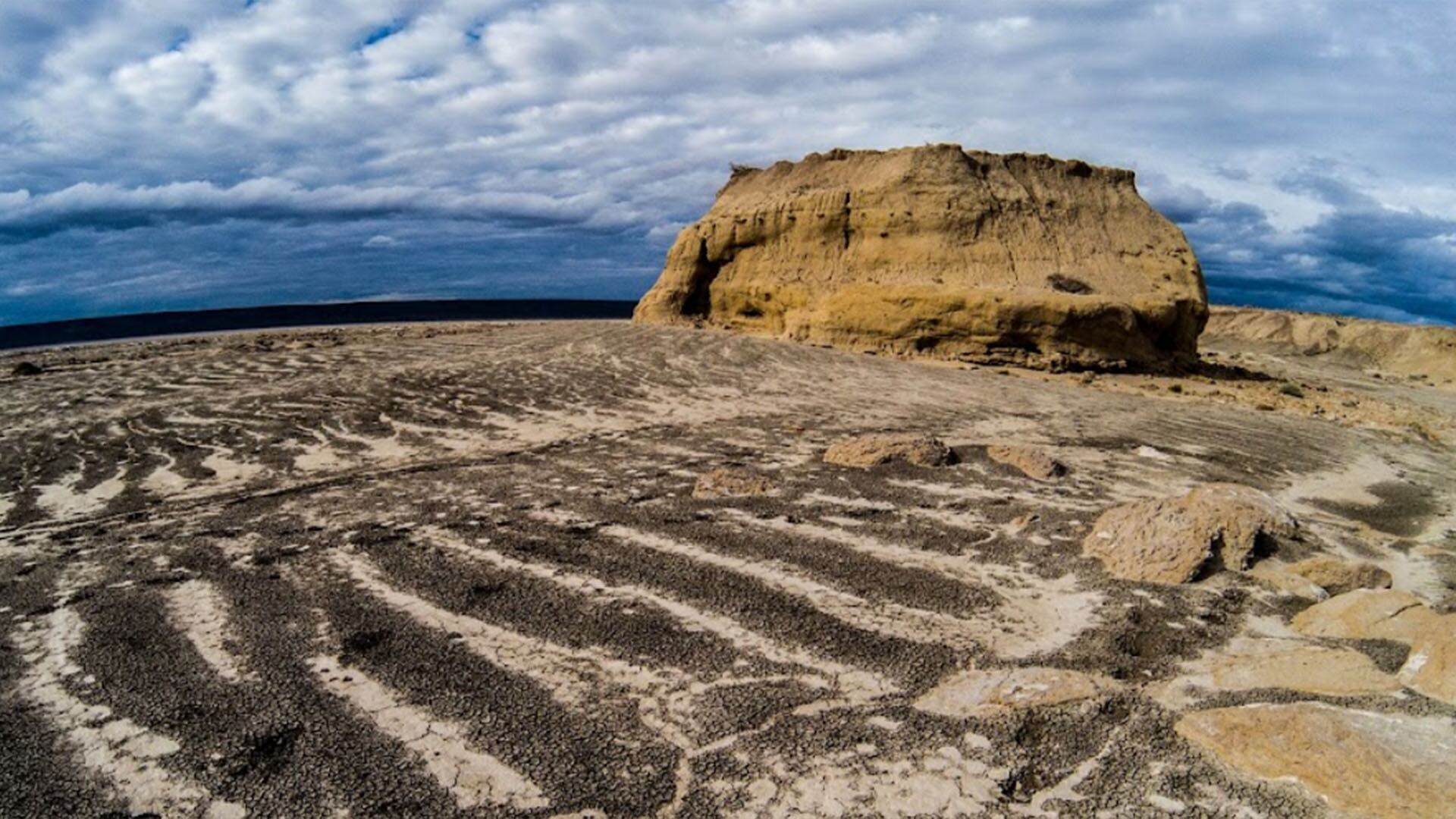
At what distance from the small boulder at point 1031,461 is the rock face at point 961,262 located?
8343 millimetres

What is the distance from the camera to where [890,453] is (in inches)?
267

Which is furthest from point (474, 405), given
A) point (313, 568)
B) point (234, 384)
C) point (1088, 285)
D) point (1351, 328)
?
point (1351, 328)

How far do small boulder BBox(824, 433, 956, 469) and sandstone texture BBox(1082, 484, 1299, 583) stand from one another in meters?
1.87

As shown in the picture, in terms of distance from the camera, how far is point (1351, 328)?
3144 centimetres

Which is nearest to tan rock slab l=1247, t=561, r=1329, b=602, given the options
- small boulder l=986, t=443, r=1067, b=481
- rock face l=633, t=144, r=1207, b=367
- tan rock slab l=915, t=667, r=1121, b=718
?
tan rock slab l=915, t=667, r=1121, b=718

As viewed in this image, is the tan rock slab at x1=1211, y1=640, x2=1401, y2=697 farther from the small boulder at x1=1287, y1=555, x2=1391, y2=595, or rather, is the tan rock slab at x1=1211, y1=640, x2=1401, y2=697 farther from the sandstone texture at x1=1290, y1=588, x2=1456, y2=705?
the small boulder at x1=1287, y1=555, x2=1391, y2=595

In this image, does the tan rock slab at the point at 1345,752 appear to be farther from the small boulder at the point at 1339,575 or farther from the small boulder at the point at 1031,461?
the small boulder at the point at 1031,461

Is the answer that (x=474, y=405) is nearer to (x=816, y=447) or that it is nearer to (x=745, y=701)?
(x=816, y=447)

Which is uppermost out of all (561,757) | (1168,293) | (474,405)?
(1168,293)

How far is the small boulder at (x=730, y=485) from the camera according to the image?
5.98 meters

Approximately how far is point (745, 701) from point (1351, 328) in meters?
37.8

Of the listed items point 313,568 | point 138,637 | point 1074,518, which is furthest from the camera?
point 1074,518

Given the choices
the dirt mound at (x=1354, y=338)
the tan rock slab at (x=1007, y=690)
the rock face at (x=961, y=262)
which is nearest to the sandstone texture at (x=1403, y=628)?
the tan rock slab at (x=1007, y=690)

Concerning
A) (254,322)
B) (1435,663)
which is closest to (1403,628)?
(1435,663)
